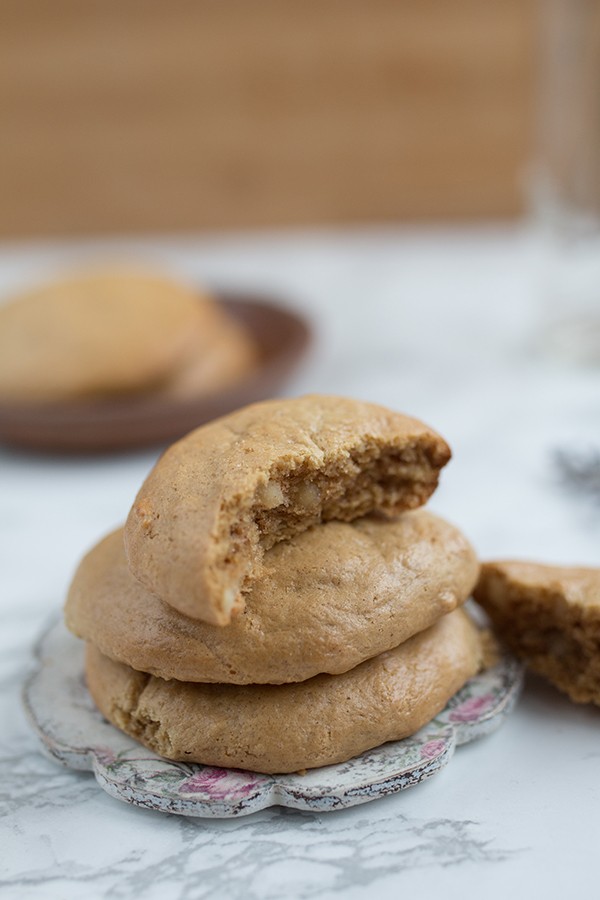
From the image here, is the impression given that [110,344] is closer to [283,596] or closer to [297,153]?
[283,596]

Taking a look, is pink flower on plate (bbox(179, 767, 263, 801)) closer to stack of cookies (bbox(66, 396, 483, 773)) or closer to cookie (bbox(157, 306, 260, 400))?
stack of cookies (bbox(66, 396, 483, 773))

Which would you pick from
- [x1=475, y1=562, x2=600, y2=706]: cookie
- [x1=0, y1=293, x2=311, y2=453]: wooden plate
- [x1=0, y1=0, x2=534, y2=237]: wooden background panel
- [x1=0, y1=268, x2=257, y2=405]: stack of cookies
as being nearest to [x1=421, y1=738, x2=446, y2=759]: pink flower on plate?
[x1=475, y1=562, x2=600, y2=706]: cookie

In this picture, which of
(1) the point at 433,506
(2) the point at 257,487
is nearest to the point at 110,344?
(1) the point at 433,506

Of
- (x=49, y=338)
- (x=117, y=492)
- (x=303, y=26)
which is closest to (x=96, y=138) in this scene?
(x=303, y=26)

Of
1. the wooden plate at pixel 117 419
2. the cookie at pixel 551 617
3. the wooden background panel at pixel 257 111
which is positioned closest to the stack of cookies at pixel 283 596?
the cookie at pixel 551 617

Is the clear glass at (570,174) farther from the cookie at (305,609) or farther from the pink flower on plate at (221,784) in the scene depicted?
the pink flower on plate at (221,784)

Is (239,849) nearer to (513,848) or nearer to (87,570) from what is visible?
(513,848)
